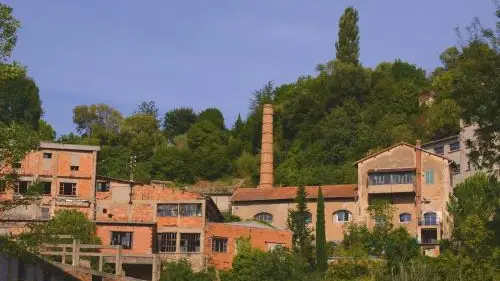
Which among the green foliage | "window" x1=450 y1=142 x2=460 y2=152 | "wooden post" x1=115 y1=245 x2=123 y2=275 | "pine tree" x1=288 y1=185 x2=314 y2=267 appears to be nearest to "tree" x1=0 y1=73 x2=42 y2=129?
"pine tree" x1=288 y1=185 x2=314 y2=267

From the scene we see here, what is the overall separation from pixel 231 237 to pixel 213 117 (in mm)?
46504

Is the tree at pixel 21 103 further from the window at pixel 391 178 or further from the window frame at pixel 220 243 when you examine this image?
the window at pixel 391 178

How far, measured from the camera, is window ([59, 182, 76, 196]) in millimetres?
57531

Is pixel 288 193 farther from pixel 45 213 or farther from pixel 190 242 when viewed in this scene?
pixel 45 213

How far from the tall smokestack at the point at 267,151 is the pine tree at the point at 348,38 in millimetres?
12231

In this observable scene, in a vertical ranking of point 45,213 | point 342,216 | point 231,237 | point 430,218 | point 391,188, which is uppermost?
point 391,188

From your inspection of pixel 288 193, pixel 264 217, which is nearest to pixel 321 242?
pixel 288 193

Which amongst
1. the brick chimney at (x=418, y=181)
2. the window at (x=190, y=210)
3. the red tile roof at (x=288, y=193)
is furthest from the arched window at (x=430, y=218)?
the window at (x=190, y=210)

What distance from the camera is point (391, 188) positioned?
200 ft

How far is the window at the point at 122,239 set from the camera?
51.6 m

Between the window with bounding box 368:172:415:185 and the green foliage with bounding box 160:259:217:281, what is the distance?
1587cm

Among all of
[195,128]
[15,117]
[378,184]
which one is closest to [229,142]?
[195,128]

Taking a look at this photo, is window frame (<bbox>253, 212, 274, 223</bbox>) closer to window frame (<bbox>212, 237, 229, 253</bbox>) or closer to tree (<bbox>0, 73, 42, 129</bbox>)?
window frame (<bbox>212, 237, 229, 253</bbox>)

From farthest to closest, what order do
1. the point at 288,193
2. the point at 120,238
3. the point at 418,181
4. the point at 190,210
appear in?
1. the point at 288,193
2. the point at 418,181
3. the point at 190,210
4. the point at 120,238
